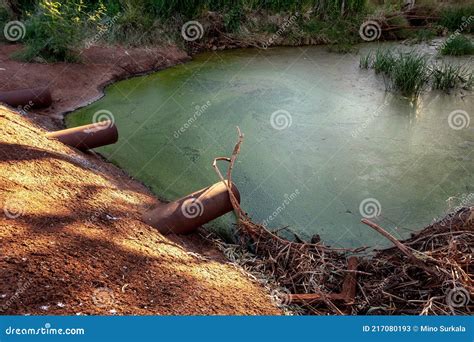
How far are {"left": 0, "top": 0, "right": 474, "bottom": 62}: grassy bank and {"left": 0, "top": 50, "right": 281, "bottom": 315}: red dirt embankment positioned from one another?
4546 millimetres

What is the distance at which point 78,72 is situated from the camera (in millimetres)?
7387

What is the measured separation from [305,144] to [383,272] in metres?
2.40

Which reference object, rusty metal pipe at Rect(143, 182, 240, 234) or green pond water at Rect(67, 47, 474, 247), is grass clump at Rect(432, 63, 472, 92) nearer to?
green pond water at Rect(67, 47, 474, 247)

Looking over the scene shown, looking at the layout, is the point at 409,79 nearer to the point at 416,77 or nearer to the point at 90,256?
the point at 416,77

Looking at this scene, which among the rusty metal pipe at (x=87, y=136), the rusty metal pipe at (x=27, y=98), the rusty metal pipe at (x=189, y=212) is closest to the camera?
the rusty metal pipe at (x=189, y=212)

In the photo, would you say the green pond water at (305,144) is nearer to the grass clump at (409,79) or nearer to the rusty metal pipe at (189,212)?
the grass clump at (409,79)

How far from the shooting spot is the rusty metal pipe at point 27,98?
574 cm

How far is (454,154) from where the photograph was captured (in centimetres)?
498

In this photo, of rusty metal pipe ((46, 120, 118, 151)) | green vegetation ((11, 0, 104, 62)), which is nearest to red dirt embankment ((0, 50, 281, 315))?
rusty metal pipe ((46, 120, 118, 151))

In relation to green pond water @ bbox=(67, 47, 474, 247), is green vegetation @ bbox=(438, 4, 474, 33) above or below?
above

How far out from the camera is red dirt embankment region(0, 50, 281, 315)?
2268 mm

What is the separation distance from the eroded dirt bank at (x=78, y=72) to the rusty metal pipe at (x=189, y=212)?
2837mm

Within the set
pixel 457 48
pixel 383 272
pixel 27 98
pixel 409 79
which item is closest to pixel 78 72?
pixel 27 98

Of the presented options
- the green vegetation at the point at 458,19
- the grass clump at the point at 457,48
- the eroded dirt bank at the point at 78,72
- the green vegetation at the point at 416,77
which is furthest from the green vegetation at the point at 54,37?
the green vegetation at the point at 458,19
